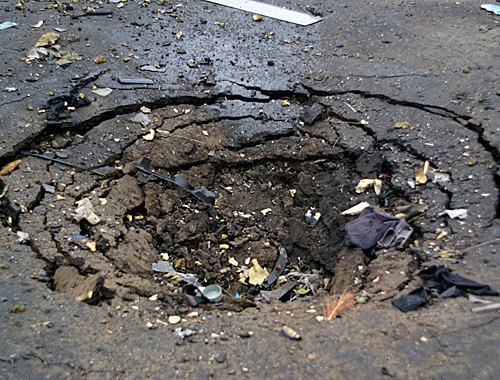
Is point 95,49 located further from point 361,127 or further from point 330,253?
point 330,253

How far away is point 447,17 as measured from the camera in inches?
203

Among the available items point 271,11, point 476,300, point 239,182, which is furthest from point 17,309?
point 271,11

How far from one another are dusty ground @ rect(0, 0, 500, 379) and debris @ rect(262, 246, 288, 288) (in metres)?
0.06

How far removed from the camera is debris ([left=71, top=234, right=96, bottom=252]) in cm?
263

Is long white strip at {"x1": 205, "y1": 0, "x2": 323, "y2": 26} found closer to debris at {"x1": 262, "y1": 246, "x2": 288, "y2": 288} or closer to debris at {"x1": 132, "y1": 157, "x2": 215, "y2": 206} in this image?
debris at {"x1": 132, "y1": 157, "x2": 215, "y2": 206}

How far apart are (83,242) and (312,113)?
2428mm

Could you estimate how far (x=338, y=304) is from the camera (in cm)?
241

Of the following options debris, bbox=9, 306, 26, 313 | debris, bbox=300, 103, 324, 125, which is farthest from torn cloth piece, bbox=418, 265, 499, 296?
debris, bbox=9, 306, 26, 313

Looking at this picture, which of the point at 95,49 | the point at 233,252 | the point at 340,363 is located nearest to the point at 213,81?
the point at 95,49

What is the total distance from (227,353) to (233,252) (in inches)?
47.4

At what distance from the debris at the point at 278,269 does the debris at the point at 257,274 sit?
34mm

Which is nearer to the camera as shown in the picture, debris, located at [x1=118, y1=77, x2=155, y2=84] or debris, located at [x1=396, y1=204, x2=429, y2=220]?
debris, located at [x1=396, y1=204, x2=429, y2=220]

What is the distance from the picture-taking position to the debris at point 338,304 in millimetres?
2330

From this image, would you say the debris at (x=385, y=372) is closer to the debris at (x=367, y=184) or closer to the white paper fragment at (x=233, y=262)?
the white paper fragment at (x=233, y=262)
